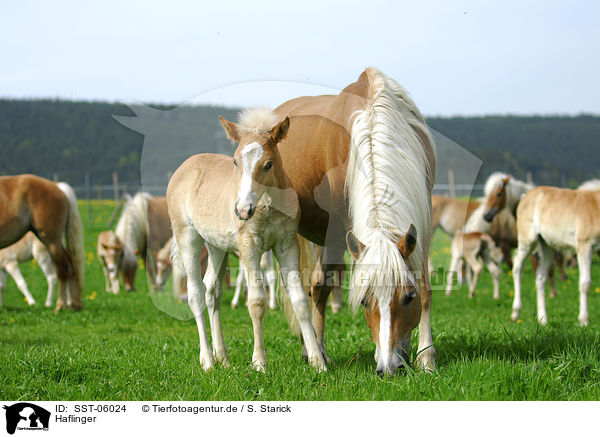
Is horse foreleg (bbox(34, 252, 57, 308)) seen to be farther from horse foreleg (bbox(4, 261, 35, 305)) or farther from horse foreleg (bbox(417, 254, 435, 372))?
horse foreleg (bbox(417, 254, 435, 372))

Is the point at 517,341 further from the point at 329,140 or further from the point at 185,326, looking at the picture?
the point at 185,326

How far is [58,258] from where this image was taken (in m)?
9.76

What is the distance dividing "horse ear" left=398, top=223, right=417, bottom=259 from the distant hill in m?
1.78

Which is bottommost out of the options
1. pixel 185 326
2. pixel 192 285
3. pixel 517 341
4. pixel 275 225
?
pixel 185 326

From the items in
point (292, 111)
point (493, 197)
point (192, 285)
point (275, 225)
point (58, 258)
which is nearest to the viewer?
point (275, 225)

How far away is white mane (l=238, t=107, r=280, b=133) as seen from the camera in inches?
153

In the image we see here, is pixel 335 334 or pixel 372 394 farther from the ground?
pixel 372 394

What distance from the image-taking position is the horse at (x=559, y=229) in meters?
7.99

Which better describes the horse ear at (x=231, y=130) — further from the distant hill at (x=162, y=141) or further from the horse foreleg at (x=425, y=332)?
the horse foreleg at (x=425, y=332)

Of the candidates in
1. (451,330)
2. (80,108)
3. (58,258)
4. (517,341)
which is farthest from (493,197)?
(80,108)

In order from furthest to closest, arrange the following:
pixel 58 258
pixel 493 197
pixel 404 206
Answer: pixel 493 197
pixel 58 258
pixel 404 206

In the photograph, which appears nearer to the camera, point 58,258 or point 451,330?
point 451,330

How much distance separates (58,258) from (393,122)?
7523 millimetres

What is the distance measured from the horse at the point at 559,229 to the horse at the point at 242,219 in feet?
16.6
